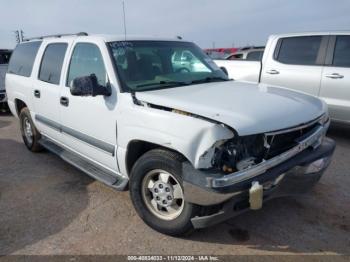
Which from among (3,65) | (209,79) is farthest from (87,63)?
(3,65)

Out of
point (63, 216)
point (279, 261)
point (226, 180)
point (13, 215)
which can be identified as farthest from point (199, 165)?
point (13, 215)

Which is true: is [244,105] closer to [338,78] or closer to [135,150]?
[135,150]

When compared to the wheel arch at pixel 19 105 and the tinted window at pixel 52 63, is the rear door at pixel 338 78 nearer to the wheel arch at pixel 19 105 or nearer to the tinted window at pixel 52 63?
the tinted window at pixel 52 63

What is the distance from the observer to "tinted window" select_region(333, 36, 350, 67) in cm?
603

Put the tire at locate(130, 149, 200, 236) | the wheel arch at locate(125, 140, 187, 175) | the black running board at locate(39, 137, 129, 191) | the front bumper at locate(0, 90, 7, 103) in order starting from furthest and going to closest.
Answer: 1. the front bumper at locate(0, 90, 7, 103)
2. the black running board at locate(39, 137, 129, 191)
3. the wheel arch at locate(125, 140, 187, 175)
4. the tire at locate(130, 149, 200, 236)

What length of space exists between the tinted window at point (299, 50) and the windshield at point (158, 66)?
284 centimetres

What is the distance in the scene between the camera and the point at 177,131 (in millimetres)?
2832

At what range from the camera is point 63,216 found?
3719 mm

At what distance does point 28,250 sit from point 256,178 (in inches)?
82.3

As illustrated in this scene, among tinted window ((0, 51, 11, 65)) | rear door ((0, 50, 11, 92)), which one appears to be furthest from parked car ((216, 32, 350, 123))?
tinted window ((0, 51, 11, 65))

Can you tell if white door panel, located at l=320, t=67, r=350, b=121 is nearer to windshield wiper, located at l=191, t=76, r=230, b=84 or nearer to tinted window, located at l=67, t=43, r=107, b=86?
windshield wiper, located at l=191, t=76, r=230, b=84

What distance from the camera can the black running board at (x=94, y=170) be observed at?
3631 millimetres

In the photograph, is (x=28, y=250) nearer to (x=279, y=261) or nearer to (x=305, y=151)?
(x=279, y=261)

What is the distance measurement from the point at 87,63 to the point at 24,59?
2.42m
